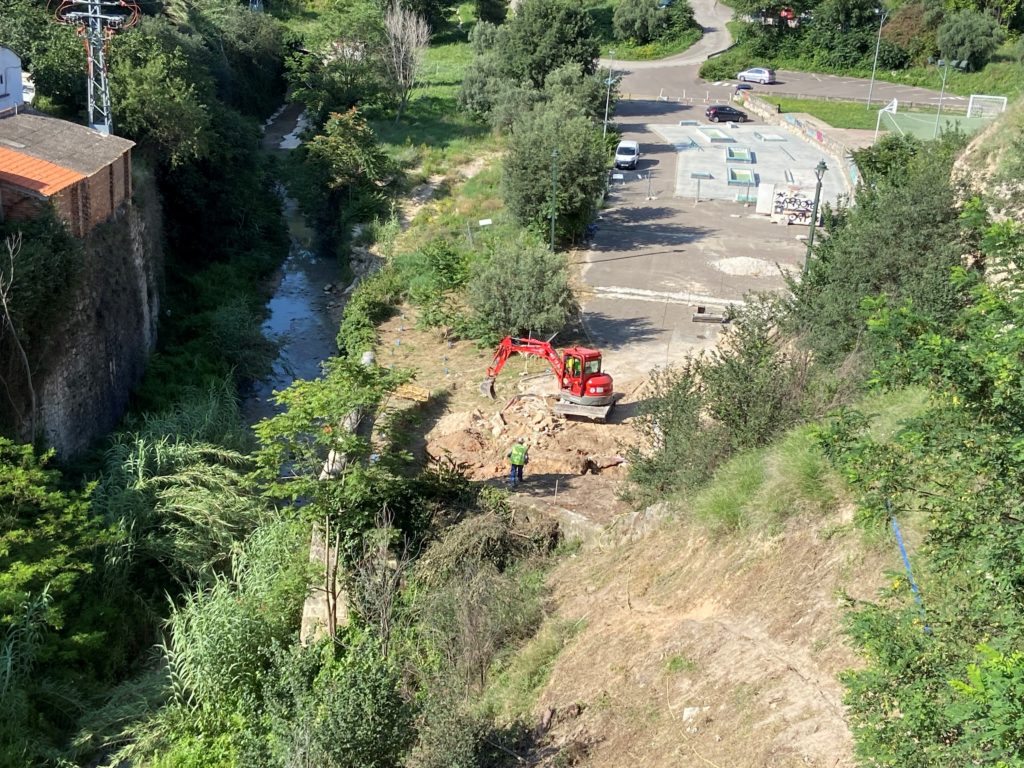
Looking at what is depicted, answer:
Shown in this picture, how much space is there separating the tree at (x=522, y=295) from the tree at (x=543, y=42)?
22.3 meters

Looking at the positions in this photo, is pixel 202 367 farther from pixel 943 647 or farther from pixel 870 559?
pixel 943 647

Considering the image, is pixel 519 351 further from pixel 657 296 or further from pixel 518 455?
pixel 657 296

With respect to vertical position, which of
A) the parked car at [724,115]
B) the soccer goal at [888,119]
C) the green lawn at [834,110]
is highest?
the soccer goal at [888,119]

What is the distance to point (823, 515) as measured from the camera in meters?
11.7

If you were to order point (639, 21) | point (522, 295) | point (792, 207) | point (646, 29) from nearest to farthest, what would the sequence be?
1. point (522, 295)
2. point (792, 207)
3. point (639, 21)
4. point (646, 29)

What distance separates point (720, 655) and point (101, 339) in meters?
17.2

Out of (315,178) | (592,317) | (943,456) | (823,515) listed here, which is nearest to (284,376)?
(592,317)

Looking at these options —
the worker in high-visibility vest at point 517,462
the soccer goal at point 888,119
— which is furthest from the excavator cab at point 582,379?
the soccer goal at point 888,119

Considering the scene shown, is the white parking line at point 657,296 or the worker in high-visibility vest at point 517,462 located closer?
the worker in high-visibility vest at point 517,462

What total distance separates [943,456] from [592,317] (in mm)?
20570

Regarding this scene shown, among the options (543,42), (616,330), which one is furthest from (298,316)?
(543,42)

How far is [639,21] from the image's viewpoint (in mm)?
66250

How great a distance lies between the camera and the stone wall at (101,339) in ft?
66.9

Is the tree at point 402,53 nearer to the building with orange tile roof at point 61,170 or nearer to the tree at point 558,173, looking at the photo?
the tree at point 558,173
